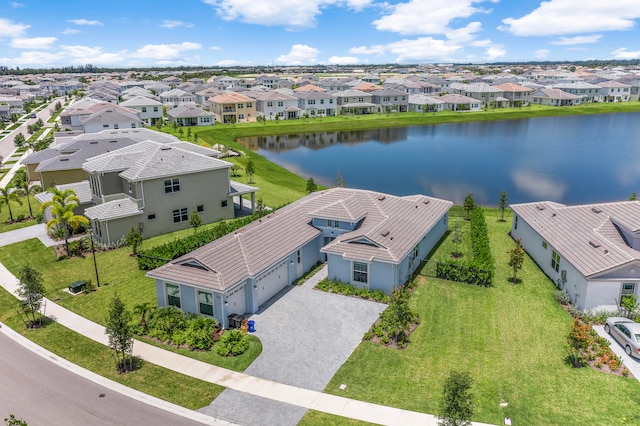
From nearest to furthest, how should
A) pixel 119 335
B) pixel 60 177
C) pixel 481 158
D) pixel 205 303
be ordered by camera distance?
pixel 119 335 < pixel 205 303 < pixel 60 177 < pixel 481 158

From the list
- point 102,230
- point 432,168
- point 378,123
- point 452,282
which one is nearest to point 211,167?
point 102,230

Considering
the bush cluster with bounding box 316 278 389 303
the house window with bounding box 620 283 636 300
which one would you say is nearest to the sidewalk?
the bush cluster with bounding box 316 278 389 303

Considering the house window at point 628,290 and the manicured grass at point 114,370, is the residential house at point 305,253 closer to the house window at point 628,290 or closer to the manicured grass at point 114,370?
the manicured grass at point 114,370

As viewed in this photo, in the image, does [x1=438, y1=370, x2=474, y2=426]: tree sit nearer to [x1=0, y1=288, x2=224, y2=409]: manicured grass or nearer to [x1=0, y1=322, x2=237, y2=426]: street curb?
[x1=0, y1=322, x2=237, y2=426]: street curb

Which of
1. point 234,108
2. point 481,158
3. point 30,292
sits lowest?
point 481,158

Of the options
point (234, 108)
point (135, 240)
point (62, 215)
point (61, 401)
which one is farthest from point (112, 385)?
point (234, 108)

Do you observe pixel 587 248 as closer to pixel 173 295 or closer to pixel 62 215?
pixel 173 295

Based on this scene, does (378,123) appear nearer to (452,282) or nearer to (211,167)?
(211,167)
